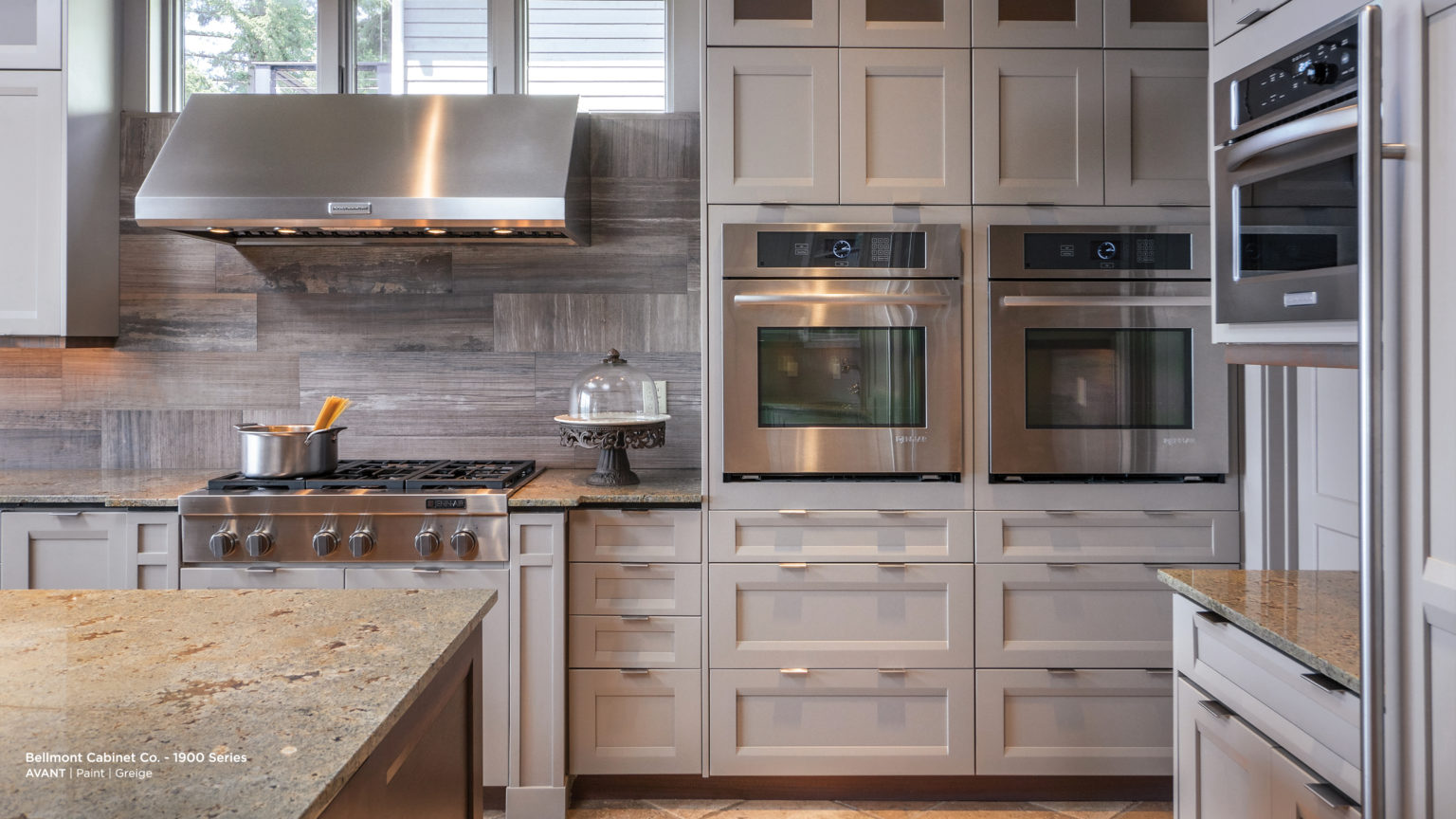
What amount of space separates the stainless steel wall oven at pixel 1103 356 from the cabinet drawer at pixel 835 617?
446 mm

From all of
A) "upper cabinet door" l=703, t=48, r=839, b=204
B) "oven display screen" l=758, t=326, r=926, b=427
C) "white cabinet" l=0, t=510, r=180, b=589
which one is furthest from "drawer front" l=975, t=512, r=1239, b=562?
"white cabinet" l=0, t=510, r=180, b=589

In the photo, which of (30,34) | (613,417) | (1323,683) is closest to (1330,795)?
(1323,683)

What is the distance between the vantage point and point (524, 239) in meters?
2.91

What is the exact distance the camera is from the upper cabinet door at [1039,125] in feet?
8.17

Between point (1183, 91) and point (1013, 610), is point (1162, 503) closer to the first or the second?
point (1013, 610)

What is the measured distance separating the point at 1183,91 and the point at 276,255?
2872mm

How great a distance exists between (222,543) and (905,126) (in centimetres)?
218

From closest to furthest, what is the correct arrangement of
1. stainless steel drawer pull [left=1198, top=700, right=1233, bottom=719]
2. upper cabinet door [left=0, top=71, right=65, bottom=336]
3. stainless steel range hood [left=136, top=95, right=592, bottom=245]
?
stainless steel drawer pull [left=1198, top=700, right=1233, bottom=719] < stainless steel range hood [left=136, top=95, right=592, bottom=245] < upper cabinet door [left=0, top=71, right=65, bottom=336]

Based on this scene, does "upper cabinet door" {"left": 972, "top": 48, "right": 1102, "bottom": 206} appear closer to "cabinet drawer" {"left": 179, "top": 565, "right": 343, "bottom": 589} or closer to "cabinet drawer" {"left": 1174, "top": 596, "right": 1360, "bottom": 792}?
"cabinet drawer" {"left": 1174, "top": 596, "right": 1360, "bottom": 792}

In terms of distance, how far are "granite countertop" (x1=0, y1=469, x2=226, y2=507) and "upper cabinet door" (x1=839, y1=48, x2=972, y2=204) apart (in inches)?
82.6

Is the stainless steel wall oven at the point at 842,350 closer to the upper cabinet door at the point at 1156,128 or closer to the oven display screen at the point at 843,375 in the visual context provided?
the oven display screen at the point at 843,375

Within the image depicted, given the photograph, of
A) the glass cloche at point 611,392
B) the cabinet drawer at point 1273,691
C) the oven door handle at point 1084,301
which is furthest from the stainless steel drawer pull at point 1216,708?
the glass cloche at point 611,392

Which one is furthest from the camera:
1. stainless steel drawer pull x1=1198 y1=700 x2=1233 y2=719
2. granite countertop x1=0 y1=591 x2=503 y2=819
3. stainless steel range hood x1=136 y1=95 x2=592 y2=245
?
stainless steel range hood x1=136 y1=95 x2=592 y2=245

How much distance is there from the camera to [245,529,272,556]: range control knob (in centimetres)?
242
